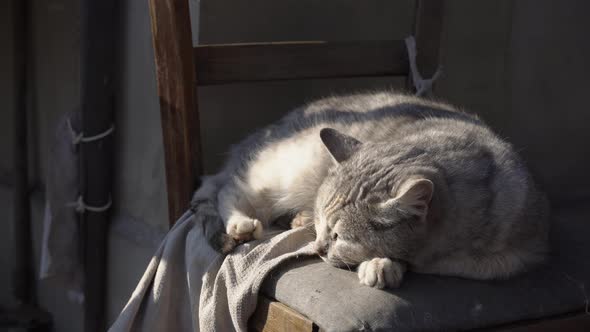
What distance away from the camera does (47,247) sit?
3.23 m

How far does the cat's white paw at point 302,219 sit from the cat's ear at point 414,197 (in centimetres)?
43

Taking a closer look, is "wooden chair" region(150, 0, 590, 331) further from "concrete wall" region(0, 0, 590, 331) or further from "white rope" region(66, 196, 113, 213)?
"white rope" region(66, 196, 113, 213)

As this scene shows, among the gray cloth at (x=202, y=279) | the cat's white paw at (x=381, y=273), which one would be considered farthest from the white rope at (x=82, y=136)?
the cat's white paw at (x=381, y=273)

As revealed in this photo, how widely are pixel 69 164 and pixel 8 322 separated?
3.49 feet

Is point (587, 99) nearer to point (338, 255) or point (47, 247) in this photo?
point (338, 255)

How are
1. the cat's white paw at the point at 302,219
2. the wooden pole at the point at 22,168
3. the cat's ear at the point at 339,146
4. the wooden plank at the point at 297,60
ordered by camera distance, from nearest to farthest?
1. the cat's ear at the point at 339,146
2. the cat's white paw at the point at 302,219
3. the wooden plank at the point at 297,60
4. the wooden pole at the point at 22,168

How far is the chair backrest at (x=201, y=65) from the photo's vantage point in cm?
235

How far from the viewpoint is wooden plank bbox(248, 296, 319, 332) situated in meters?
1.83

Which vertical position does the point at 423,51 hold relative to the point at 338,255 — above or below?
above

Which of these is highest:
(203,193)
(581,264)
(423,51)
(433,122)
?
(423,51)

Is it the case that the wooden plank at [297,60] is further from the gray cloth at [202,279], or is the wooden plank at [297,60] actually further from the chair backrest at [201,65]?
the gray cloth at [202,279]

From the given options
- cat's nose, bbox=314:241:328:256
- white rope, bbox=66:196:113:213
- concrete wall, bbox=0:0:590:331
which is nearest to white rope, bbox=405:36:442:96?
concrete wall, bbox=0:0:590:331

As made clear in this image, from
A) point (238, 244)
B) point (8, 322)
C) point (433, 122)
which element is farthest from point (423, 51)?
point (8, 322)

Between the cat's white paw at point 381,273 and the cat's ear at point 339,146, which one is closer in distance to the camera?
the cat's white paw at point 381,273
